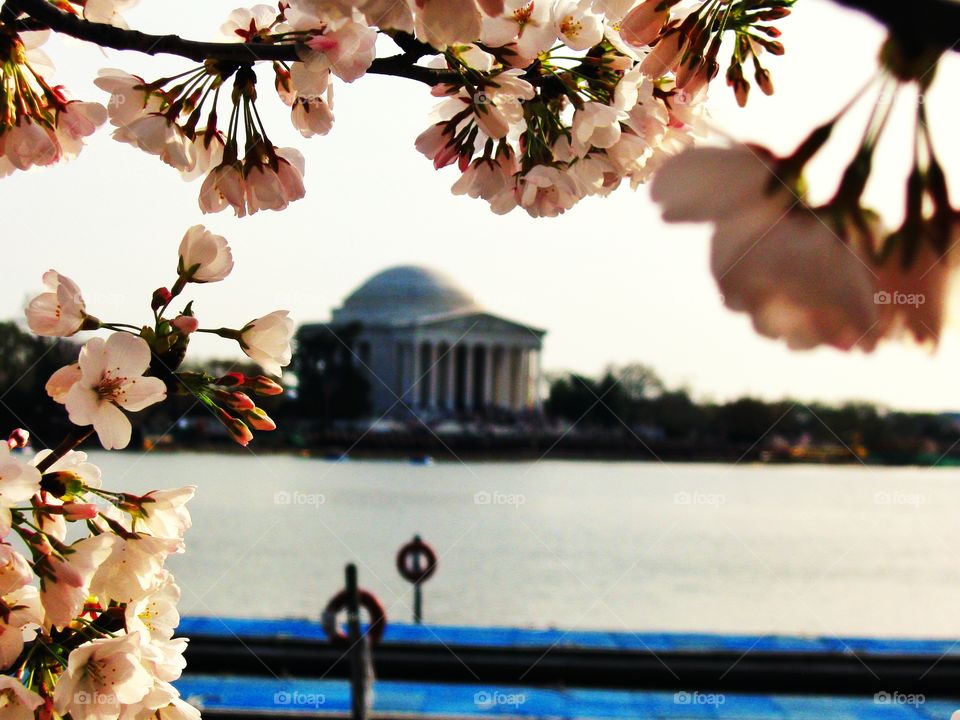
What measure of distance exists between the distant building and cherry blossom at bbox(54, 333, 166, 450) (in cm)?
2269

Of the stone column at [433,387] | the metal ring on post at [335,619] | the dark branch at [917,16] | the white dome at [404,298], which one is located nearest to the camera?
the dark branch at [917,16]

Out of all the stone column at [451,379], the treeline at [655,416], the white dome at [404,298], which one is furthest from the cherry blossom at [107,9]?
the white dome at [404,298]

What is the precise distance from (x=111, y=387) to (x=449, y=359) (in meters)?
23.2

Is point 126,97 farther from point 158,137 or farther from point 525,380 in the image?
point 525,380

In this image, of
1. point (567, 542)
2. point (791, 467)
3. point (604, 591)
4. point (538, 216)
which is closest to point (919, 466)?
point (791, 467)

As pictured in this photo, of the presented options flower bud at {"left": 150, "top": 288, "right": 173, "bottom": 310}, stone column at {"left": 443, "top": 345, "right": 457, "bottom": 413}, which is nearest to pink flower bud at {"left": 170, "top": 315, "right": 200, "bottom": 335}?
flower bud at {"left": 150, "top": 288, "right": 173, "bottom": 310}

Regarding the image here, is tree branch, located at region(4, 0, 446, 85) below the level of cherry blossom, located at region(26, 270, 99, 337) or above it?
above

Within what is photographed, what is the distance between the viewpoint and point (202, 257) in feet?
1.31

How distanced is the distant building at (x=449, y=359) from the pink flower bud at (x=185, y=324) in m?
22.7

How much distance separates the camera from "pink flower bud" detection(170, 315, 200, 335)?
374 millimetres

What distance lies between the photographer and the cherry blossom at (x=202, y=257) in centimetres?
40

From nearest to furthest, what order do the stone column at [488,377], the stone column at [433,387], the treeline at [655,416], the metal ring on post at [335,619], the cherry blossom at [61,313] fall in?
the cherry blossom at [61,313], the metal ring on post at [335,619], the treeline at [655,416], the stone column at [433,387], the stone column at [488,377]

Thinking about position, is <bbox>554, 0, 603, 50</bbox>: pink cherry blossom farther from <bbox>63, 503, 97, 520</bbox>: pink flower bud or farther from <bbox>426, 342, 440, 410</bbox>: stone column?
<bbox>426, 342, 440, 410</bbox>: stone column

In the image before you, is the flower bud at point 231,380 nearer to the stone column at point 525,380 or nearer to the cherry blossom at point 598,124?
the cherry blossom at point 598,124
